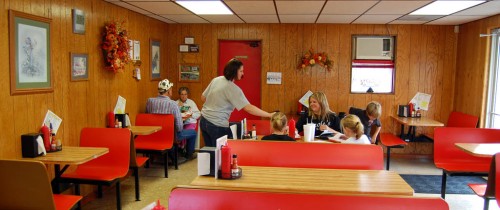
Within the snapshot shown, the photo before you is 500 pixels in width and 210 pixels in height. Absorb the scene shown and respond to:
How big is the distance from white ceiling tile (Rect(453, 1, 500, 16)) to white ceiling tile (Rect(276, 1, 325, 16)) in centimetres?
186

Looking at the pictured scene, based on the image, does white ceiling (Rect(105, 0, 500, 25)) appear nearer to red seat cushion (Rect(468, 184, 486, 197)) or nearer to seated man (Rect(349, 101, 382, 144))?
seated man (Rect(349, 101, 382, 144))

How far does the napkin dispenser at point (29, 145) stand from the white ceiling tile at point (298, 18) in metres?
3.74

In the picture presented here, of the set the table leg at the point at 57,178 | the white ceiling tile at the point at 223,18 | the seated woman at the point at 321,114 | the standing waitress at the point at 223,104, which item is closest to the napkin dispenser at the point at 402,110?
the seated woman at the point at 321,114

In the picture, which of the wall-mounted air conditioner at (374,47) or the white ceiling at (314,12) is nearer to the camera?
the white ceiling at (314,12)

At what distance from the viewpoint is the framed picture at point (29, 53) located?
3297 mm

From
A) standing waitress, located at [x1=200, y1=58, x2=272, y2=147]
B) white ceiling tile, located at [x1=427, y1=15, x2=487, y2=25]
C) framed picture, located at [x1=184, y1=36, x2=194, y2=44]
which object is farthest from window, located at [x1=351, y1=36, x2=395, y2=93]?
standing waitress, located at [x1=200, y1=58, x2=272, y2=147]

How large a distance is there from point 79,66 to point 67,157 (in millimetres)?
1316

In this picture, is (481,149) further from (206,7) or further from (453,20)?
(206,7)

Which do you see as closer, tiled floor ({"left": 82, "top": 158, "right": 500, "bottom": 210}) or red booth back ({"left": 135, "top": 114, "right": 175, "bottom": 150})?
tiled floor ({"left": 82, "top": 158, "right": 500, "bottom": 210})

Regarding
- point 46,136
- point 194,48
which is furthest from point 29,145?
point 194,48

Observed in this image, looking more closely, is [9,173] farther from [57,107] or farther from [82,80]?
[82,80]

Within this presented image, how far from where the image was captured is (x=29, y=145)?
3287 millimetres

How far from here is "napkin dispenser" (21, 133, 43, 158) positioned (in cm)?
327

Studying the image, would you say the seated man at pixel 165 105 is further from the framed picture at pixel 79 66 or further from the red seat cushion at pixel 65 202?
the red seat cushion at pixel 65 202
